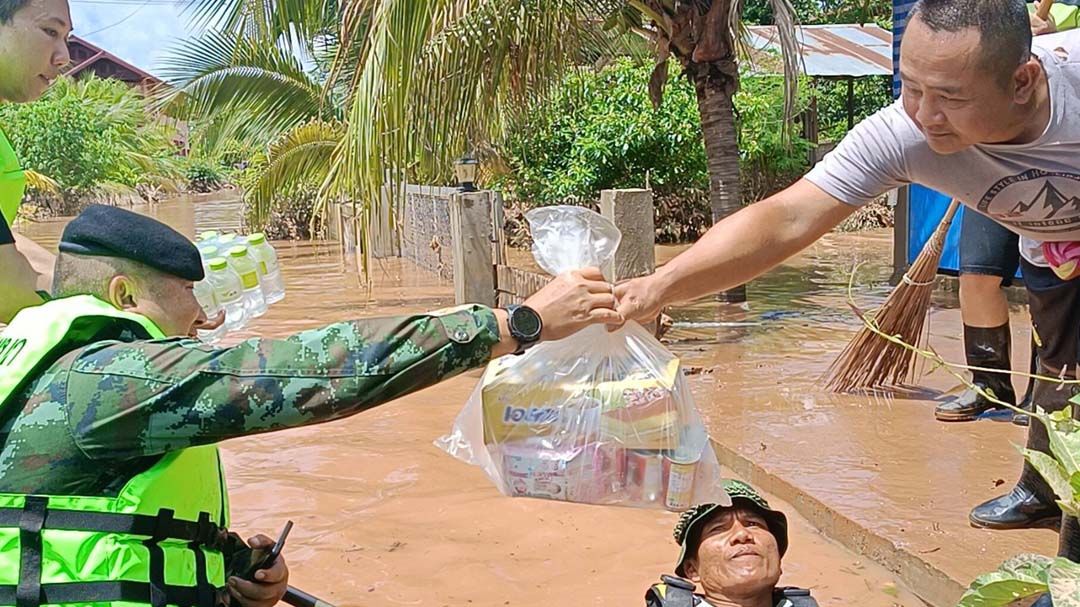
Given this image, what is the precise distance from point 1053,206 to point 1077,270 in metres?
0.66

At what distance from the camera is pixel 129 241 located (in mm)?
1835

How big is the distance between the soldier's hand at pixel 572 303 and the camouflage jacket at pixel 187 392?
29cm

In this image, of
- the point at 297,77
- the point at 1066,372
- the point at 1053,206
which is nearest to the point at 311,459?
the point at 1066,372

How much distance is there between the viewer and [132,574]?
1671mm

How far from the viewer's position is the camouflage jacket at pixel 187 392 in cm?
159

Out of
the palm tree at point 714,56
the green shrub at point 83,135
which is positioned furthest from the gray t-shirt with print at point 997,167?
the green shrub at point 83,135

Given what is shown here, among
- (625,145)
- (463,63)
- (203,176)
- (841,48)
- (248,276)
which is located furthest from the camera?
(203,176)

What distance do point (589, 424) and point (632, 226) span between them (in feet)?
10.2

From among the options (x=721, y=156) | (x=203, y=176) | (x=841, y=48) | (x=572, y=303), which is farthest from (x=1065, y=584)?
(x=203, y=176)

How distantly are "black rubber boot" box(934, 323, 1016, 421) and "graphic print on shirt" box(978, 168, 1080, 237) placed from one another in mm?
2224

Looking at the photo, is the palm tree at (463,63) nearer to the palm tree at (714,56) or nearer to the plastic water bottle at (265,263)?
the palm tree at (714,56)

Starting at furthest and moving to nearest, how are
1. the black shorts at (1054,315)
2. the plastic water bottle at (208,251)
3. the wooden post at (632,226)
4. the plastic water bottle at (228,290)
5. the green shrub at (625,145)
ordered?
the green shrub at (625,145) < the wooden post at (632,226) < the black shorts at (1054,315) < the plastic water bottle at (208,251) < the plastic water bottle at (228,290)

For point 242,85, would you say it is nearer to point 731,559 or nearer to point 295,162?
point 295,162

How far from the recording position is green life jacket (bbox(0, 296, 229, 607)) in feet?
5.36
